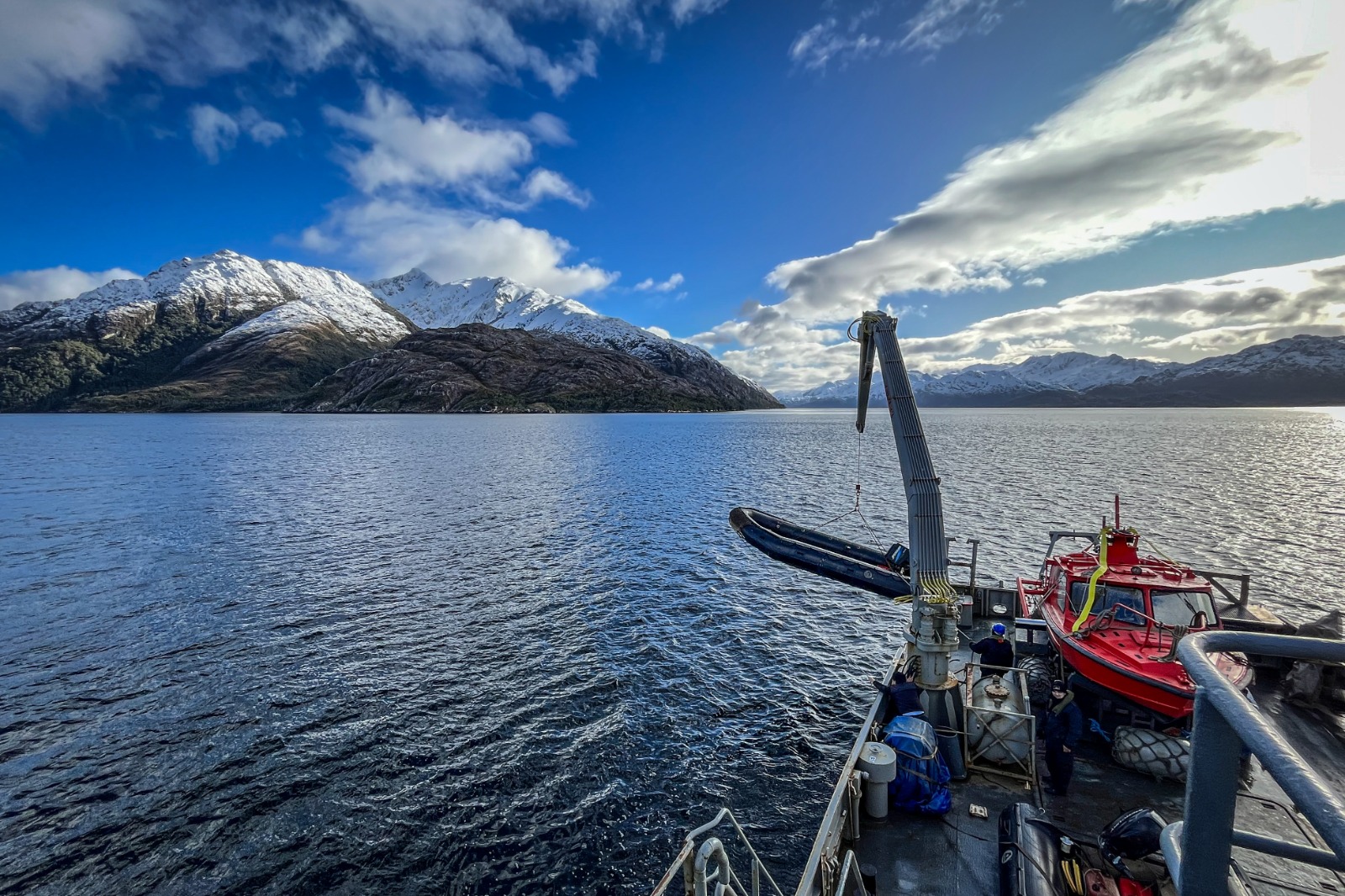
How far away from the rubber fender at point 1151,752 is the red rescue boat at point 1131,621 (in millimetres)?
575

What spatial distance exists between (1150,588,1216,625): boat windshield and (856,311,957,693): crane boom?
584 centimetres

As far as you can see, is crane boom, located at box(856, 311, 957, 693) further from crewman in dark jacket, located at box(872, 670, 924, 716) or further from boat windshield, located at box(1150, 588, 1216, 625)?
boat windshield, located at box(1150, 588, 1216, 625)

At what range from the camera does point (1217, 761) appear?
8.76 ft

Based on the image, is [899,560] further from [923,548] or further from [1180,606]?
[1180,606]

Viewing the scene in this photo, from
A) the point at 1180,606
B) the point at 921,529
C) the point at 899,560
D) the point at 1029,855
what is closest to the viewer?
the point at 1029,855

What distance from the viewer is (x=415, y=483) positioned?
200 feet

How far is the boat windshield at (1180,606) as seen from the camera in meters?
15.8

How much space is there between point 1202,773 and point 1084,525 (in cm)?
4768

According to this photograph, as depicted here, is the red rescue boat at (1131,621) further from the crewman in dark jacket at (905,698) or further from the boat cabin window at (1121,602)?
the crewman in dark jacket at (905,698)

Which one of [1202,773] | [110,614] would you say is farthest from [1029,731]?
[110,614]

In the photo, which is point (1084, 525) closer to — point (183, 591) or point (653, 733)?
point (653, 733)

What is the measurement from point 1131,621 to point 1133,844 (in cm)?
791

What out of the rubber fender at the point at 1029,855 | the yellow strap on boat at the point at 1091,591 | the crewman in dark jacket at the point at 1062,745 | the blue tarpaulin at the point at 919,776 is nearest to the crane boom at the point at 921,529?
the blue tarpaulin at the point at 919,776

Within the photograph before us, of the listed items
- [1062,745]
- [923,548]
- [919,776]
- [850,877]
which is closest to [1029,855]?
[919,776]
